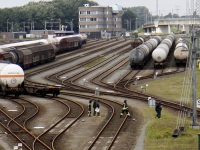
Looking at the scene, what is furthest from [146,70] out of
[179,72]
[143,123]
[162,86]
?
[143,123]

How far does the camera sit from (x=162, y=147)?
1221 inches

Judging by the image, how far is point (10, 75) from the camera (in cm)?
5147

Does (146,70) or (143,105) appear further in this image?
(146,70)

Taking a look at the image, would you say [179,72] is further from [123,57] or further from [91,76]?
[123,57]

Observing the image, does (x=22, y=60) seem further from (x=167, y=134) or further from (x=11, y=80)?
(x=167, y=134)

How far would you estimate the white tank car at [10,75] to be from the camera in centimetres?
5138

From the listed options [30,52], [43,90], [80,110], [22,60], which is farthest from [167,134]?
[30,52]

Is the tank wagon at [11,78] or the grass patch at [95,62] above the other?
the tank wagon at [11,78]

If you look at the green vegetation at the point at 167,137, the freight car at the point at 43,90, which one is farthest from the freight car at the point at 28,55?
the green vegetation at the point at 167,137

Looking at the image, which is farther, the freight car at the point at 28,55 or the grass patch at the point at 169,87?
the freight car at the point at 28,55

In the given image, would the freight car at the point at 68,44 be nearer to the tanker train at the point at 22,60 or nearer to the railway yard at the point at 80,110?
the tanker train at the point at 22,60

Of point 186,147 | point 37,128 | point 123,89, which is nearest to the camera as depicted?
point 186,147

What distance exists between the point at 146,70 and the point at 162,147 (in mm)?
51666

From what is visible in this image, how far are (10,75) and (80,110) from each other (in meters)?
8.89
